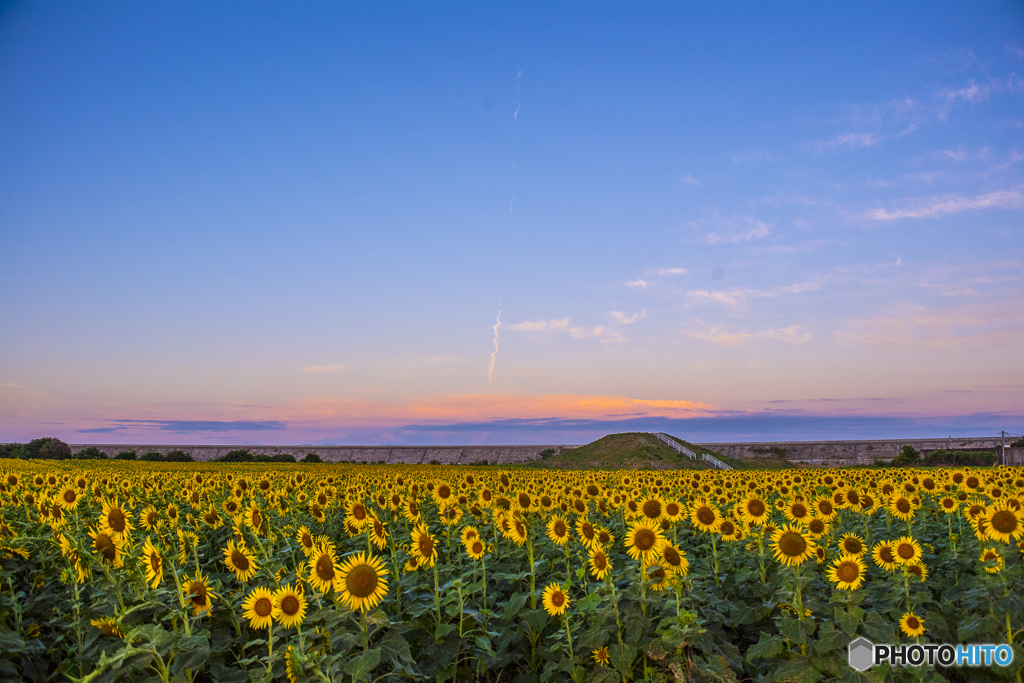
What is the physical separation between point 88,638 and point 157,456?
49.0 metres

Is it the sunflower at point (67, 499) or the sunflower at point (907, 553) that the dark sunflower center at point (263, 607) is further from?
the sunflower at point (907, 553)

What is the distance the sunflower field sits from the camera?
14.9ft

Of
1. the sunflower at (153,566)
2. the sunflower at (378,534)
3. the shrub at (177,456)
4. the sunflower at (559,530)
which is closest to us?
the sunflower at (153,566)

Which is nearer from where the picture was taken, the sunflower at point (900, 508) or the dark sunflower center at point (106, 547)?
the dark sunflower center at point (106, 547)

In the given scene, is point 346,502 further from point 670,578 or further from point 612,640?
point 670,578

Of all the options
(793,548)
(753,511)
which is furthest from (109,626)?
(753,511)

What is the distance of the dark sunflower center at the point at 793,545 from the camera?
17.8 feet

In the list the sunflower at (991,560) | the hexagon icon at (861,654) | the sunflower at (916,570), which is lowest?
the hexagon icon at (861,654)

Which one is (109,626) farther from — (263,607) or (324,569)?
(324,569)

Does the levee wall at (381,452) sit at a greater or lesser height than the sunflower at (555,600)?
lesser

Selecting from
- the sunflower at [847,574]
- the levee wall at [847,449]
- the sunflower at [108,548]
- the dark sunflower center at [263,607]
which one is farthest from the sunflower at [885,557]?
the levee wall at [847,449]

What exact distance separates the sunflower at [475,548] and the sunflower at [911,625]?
3651 millimetres

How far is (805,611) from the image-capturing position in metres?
5.08

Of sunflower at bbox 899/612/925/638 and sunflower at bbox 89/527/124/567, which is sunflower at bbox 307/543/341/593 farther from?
sunflower at bbox 899/612/925/638
